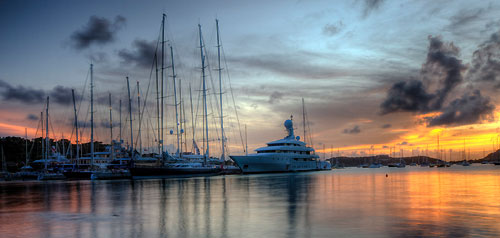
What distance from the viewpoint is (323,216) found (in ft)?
67.2

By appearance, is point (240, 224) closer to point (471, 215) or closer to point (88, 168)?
point (471, 215)

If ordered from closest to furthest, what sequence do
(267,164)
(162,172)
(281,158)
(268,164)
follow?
(162,172) < (267,164) < (268,164) < (281,158)

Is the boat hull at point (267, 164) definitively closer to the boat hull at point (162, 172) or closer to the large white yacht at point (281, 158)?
the large white yacht at point (281, 158)

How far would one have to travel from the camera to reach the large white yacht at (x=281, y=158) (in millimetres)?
105606

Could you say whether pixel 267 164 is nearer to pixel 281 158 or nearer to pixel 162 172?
pixel 281 158

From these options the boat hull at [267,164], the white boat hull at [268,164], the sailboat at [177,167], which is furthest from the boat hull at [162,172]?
the white boat hull at [268,164]

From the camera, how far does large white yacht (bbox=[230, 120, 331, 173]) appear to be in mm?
105606

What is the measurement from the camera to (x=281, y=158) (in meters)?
115

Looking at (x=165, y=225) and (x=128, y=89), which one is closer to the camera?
(x=165, y=225)

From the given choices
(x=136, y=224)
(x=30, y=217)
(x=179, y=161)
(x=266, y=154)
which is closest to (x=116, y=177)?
(x=179, y=161)

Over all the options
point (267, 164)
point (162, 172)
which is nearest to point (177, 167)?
point (162, 172)

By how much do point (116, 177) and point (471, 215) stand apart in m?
72.9

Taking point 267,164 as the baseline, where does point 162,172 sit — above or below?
above

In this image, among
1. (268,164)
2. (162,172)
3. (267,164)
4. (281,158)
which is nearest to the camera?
(162,172)
